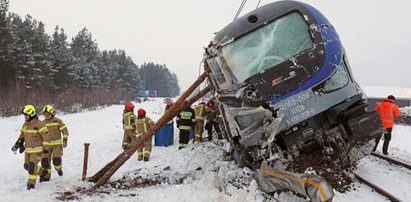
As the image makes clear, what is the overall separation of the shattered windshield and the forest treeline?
1950 centimetres

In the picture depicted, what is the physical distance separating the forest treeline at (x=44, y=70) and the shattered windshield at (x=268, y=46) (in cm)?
1950

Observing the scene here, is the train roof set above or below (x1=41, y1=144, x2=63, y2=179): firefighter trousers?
above

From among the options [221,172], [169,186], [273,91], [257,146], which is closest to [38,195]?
[169,186]

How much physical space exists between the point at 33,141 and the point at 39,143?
0.11 m

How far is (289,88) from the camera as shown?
15.5 feet

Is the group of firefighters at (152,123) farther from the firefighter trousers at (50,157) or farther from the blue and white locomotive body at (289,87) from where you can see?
the blue and white locomotive body at (289,87)

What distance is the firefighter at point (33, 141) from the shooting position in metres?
5.55

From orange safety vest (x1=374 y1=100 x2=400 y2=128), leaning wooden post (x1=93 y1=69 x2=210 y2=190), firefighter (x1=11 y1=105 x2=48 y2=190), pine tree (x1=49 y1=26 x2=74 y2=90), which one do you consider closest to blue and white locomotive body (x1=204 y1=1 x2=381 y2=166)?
leaning wooden post (x1=93 y1=69 x2=210 y2=190)

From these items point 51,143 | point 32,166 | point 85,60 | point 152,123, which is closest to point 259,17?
point 152,123

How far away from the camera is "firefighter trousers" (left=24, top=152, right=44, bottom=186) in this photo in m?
5.44

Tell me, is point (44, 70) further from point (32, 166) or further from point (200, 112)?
point (32, 166)

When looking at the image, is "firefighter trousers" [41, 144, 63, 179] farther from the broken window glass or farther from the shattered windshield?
the broken window glass

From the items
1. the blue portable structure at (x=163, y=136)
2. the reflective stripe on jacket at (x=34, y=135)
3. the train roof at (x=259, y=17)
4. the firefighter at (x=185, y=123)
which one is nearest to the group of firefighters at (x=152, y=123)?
the firefighter at (x=185, y=123)

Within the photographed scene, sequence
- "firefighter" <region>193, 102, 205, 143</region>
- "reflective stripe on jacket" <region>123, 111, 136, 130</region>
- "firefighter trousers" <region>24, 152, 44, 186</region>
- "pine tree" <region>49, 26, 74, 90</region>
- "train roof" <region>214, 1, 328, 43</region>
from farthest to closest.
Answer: "pine tree" <region>49, 26, 74, 90</region>
"firefighter" <region>193, 102, 205, 143</region>
"reflective stripe on jacket" <region>123, 111, 136, 130</region>
"firefighter trousers" <region>24, 152, 44, 186</region>
"train roof" <region>214, 1, 328, 43</region>
